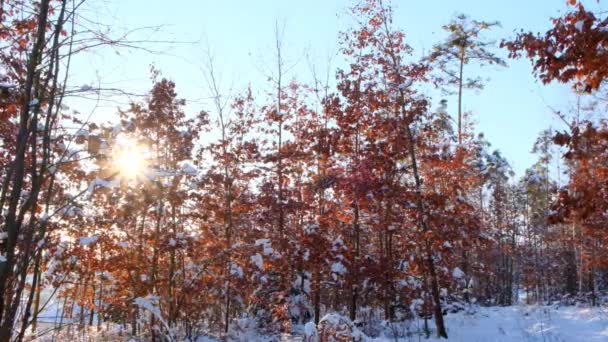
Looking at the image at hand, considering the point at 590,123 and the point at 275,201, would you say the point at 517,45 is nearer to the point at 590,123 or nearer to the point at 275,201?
the point at 590,123

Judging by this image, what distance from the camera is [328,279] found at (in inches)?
497

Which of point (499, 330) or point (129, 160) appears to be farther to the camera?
point (499, 330)

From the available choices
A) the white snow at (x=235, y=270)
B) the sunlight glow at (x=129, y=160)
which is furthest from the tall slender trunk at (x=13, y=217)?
the white snow at (x=235, y=270)

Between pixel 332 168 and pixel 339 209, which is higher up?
pixel 332 168

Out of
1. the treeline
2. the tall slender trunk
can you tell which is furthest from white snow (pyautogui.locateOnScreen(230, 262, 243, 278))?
the tall slender trunk

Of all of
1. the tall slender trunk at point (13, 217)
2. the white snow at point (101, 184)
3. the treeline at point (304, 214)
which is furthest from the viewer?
the treeline at point (304, 214)

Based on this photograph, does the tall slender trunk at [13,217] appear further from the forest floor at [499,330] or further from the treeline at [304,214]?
the forest floor at [499,330]

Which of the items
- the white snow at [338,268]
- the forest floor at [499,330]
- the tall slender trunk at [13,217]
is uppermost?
the tall slender trunk at [13,217]

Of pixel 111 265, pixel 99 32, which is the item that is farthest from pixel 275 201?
pixel 99 32

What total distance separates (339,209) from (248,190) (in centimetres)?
343

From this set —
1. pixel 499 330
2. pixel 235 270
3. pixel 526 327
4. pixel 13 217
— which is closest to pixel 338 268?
pixel 235 270

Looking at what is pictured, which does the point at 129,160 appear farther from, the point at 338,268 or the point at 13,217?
the point at 338,268

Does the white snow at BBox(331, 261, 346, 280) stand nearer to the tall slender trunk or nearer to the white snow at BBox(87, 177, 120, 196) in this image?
the tall slender trunk

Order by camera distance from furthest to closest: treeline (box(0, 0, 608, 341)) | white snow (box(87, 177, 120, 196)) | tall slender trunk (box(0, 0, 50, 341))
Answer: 1. treeline (box(0, 0, 608, 341))
2. tall slender trunk (box(0, 0, 50, 341))
3. white snow (box(87, 177, 120, 196))
